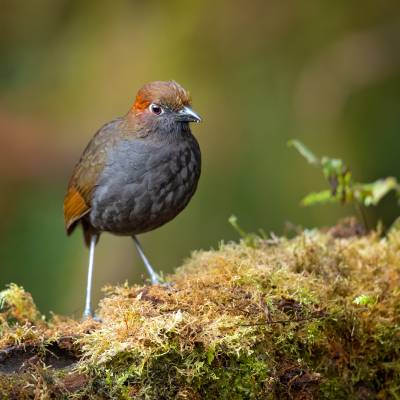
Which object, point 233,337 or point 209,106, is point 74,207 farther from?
point 209,106

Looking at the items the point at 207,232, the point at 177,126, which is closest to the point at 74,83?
the point at 207,232

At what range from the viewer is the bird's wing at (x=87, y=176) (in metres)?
4.00

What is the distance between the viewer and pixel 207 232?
21.8 ft

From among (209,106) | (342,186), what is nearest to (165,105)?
(342,186)

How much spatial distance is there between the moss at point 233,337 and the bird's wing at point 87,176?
0.80 metres

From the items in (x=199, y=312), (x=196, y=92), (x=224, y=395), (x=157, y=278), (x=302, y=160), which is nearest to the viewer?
(x=224, y=395)

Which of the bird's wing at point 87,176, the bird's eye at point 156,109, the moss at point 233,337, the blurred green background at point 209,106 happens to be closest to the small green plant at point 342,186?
the moss at point 233,337

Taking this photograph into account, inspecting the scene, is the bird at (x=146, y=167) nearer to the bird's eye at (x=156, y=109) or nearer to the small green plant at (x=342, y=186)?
the bird's eye at (x=156, y=109)

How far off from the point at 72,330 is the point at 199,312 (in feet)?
1.69

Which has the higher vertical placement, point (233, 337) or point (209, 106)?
point (209, 106)

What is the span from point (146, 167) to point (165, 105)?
363 millimetres

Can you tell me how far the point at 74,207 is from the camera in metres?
4.20

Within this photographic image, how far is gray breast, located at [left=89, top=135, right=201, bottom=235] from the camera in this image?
12.4 ft

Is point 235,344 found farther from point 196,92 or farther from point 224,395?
point 196,92
